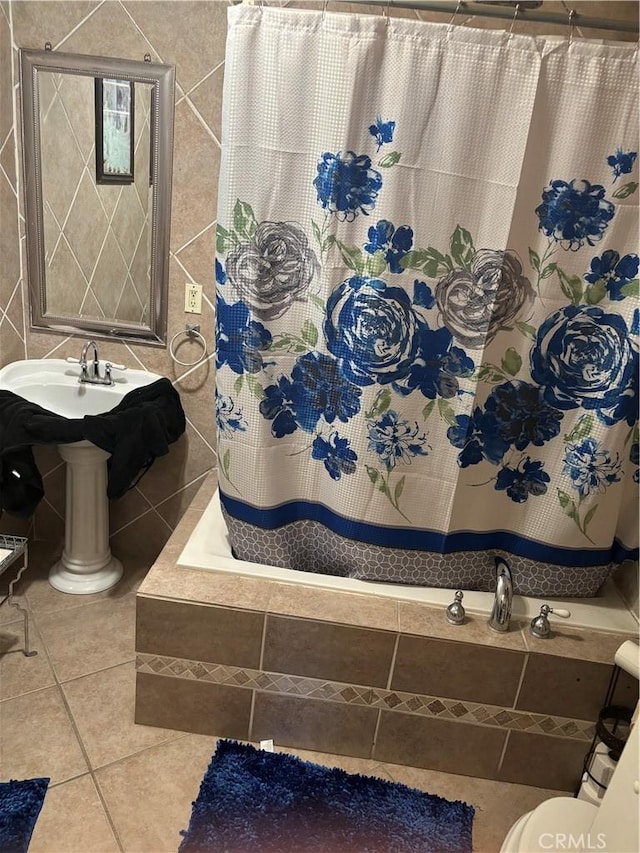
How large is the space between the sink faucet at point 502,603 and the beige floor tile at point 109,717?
0.94 meters

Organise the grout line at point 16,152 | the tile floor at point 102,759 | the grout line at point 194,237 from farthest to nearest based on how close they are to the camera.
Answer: the grout line at point 194,237 → the grout line at point 16,152 → the tile floor at point 102,759

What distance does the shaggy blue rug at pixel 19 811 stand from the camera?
1522mm

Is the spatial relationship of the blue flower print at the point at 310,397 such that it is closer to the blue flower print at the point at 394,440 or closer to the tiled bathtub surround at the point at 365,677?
the blue flower print at the point at 394,440

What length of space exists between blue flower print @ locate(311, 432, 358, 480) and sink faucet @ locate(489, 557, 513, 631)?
1.59ft

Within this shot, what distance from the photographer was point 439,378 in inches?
67.9

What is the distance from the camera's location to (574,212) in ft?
5.22

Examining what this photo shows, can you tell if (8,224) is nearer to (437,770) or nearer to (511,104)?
(511,104)

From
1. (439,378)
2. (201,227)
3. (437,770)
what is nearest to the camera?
(439,378)

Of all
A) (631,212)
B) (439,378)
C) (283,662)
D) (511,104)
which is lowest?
(283,662)

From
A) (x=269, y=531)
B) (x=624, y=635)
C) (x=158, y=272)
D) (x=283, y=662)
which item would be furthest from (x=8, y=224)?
(x=624, y=635)

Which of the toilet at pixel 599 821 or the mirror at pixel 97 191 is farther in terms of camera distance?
the mirror at pixel 97 191

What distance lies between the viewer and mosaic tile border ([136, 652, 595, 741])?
1.77 metres

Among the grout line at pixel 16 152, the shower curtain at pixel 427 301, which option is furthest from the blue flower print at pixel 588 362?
the grout line at pixel 16 152

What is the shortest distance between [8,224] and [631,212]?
1913 millimetres
